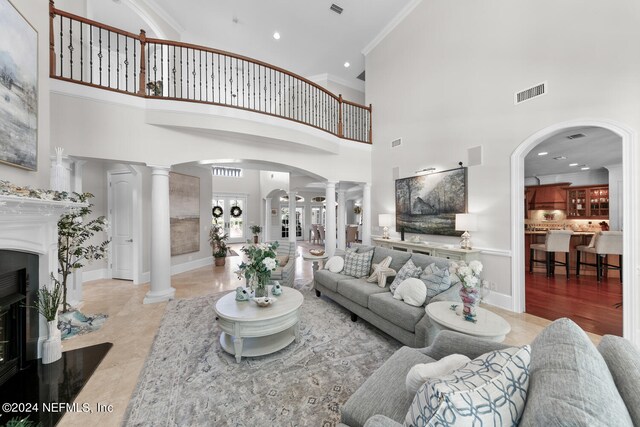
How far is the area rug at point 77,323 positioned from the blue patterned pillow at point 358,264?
135 inches

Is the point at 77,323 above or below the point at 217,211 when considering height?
below

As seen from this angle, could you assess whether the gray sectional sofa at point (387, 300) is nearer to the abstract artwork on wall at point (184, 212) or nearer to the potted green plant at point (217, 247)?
the potted green plant at point (217, 247)

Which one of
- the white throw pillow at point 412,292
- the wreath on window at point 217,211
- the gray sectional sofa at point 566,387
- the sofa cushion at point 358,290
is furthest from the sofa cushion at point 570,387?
the wreath on window at point 217,211

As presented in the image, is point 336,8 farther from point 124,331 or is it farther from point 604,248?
point 604,248

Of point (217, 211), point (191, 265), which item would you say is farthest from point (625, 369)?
point (217, 211)

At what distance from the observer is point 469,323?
6.66 ft

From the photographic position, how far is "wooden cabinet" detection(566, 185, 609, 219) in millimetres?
7246

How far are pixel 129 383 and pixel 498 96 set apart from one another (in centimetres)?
580

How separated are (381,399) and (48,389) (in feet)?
8.89

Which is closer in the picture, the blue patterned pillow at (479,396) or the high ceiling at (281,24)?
the blue patterned pillow at (479,396)

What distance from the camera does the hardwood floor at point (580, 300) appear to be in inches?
128

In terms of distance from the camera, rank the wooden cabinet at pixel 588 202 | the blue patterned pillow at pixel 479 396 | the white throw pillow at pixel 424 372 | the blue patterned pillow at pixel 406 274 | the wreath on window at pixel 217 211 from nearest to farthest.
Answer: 1. the blue patterned pillow at pixel 479 396
2. the white throw pillow at pixel 424 372
3. the blue patterned pillow at pixel 406 274
4. the wooden cabinet at pixel 588 202
5. the wreath on window at pixel 217 211

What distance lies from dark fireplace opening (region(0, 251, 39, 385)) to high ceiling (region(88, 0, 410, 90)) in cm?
552

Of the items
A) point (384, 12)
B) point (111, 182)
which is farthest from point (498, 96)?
point (111, 182)
